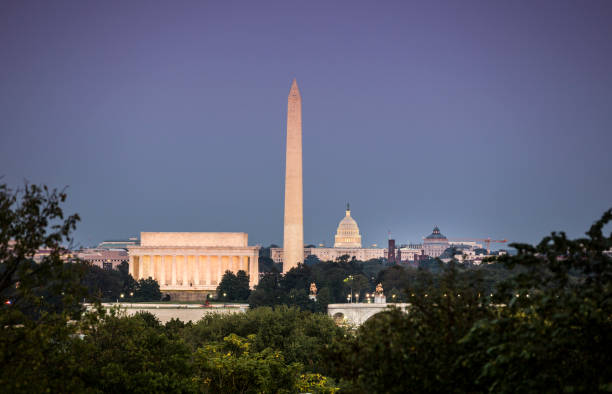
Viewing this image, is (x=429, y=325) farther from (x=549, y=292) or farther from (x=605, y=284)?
(x=605, y=284)

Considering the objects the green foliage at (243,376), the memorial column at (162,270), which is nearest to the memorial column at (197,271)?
the memorial column at (162,270)

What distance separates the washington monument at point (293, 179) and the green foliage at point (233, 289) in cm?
842

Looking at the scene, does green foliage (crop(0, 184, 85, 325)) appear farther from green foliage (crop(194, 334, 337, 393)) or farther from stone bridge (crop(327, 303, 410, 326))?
stone bridge (crop(327, 303, 410, 326))

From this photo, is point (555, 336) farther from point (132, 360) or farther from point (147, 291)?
point (147, 291)

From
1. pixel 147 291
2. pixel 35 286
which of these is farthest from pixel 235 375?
pixel 147 291

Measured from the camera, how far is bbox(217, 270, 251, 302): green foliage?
115 meters

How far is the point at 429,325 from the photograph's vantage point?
16422 millimetres

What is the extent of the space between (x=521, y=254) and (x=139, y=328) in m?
16.3

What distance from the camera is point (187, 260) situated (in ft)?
461

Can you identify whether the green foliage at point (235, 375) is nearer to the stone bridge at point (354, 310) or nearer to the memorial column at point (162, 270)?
the stone bridge at point (354, 310)

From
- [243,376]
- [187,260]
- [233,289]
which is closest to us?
[243,376]

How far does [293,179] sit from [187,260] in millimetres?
32304

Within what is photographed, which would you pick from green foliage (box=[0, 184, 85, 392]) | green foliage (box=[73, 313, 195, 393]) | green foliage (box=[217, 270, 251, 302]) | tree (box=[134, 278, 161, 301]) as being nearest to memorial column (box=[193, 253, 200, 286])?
tree (box=[134, 278, 161, 301])

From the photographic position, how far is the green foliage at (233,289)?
114875 mm
